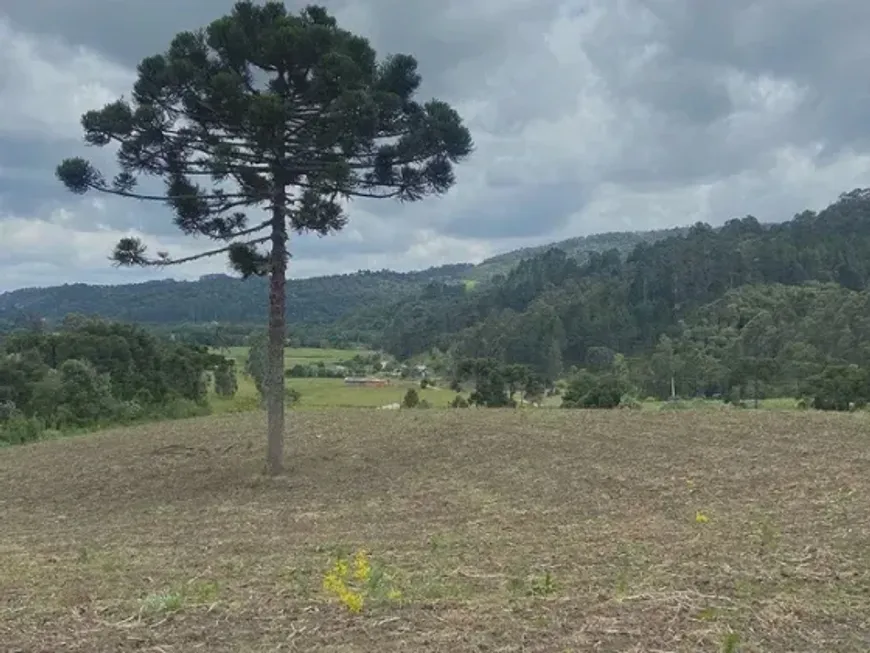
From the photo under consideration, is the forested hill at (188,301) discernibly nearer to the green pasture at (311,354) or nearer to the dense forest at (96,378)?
the green pasture at (311,354)

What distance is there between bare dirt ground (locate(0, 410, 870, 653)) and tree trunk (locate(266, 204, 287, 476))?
1.25 feet

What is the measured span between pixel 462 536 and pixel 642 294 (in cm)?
6013

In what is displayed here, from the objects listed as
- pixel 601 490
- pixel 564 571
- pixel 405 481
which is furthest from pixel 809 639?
pixel 405 481

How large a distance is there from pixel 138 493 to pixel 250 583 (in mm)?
5467

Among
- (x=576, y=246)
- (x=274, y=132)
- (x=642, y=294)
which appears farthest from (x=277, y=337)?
(x=576, y=246)

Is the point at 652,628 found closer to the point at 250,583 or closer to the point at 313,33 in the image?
the point at 250,583

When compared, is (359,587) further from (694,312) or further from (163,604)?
(694,312)

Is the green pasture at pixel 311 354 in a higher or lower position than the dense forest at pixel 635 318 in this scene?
lower

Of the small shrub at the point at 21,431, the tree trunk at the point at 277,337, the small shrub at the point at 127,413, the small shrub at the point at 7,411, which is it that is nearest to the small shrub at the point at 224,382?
the small shrub at the point at 7,411

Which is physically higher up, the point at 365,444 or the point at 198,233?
the point at 198,233

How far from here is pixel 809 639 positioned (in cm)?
406

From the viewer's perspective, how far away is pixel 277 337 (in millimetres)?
10406

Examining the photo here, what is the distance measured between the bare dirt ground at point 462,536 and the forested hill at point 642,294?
42699 mm

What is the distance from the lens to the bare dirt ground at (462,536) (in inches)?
167
